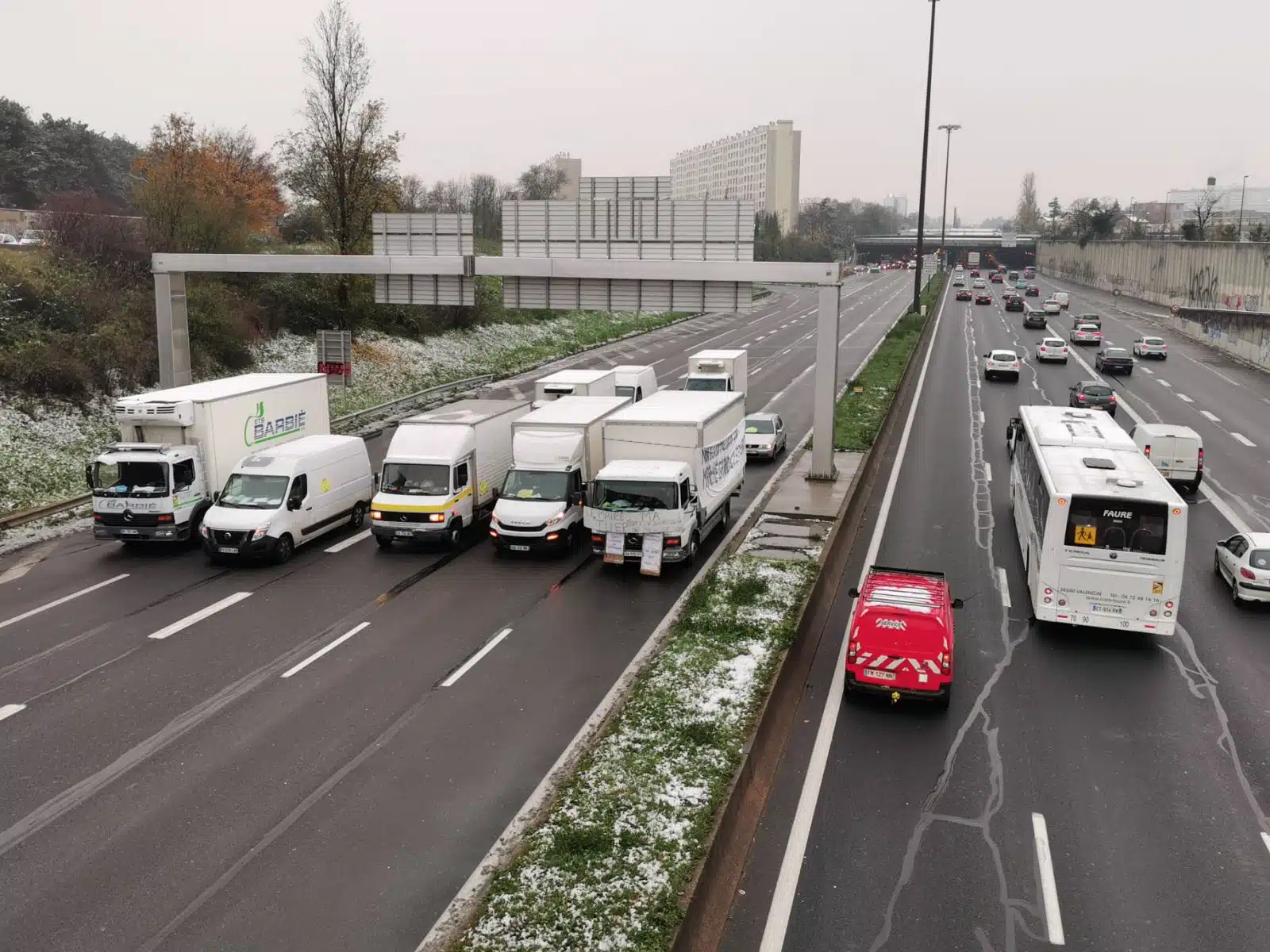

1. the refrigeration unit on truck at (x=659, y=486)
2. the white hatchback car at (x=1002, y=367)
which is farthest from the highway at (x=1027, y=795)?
the white hatchback car at (x=1002, y=367)

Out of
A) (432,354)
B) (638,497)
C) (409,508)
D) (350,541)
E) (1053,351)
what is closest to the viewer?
(638,497)

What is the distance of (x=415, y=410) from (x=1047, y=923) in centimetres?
3426

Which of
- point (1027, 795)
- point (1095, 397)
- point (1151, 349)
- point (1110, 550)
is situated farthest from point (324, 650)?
point (1151, 349)

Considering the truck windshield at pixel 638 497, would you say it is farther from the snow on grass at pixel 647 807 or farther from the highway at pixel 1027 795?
the highway at pixel 1027 795

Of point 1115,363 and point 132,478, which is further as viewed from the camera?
point 1115,363

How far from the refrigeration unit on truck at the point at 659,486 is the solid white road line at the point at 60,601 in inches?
376

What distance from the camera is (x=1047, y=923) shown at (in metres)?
9.62

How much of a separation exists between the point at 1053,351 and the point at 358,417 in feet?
124

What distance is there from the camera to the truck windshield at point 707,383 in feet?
117

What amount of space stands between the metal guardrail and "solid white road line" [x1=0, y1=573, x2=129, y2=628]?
5131mm

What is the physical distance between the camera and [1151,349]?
5934 centimetres

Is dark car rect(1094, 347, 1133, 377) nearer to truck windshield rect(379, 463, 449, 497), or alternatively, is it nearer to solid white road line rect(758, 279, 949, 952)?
solid white road line rect(758, 279, 949, 952)

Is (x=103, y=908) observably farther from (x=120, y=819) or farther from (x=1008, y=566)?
(x=1008, y=566)

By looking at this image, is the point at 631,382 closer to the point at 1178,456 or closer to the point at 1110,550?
the point at 1178,456
